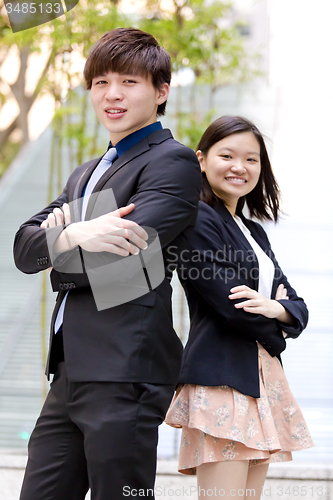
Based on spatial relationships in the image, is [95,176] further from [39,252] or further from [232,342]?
[232,342]

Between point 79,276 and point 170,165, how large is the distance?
1.15 ft

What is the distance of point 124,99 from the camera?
1397mm

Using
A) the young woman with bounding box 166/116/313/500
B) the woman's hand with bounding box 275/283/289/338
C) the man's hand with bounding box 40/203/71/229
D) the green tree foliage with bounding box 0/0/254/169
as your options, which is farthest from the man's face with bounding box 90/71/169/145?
the green tree foliage with bounding box 0/0/254/169

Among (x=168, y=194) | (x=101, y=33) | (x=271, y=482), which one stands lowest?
(x=271, y=482)

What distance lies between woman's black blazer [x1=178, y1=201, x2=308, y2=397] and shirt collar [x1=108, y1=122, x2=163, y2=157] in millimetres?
320

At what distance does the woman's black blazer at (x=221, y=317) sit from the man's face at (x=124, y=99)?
0.37 m

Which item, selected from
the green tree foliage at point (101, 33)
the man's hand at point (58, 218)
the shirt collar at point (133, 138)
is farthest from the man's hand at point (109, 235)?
the green tree foliage at point (101, 33)

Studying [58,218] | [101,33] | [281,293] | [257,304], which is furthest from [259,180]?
[101,33]

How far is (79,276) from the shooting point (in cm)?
129

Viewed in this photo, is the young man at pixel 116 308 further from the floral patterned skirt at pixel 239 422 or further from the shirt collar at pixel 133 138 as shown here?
the floral patterned skirt at pixel 239 422

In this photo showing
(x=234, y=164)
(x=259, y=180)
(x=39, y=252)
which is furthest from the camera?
(x=259, y=180)

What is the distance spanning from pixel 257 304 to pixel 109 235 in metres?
0.53

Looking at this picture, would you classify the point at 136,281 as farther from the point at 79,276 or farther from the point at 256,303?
the point at 256,303

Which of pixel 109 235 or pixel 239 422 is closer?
pixel 109 235
